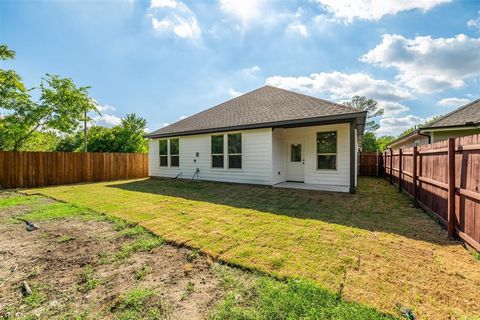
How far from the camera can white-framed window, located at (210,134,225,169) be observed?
10.1 meters

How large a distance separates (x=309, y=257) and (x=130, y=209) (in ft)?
15.0

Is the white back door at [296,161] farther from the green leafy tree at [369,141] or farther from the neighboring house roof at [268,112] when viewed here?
the green leafy tree at [369,141]

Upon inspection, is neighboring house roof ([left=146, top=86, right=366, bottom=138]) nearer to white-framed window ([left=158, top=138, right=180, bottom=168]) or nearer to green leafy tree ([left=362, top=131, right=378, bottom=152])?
white-framed window ([left=158, top=138, right=180, bottom=168])

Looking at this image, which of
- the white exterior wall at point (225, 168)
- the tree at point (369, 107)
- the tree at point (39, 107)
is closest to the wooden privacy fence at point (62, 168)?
the white exterior wall at point (225, 168)

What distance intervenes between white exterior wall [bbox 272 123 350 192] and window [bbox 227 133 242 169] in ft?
5.17

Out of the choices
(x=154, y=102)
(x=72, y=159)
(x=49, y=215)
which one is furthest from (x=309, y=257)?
(x=154, y=102)

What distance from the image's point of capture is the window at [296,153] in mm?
9570

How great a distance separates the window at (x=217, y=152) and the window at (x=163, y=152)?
375 cm

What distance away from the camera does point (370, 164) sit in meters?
15.1

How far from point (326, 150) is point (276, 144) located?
2002 millimetres

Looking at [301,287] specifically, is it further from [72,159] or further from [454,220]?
[72,159]

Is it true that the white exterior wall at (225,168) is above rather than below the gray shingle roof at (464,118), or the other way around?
below

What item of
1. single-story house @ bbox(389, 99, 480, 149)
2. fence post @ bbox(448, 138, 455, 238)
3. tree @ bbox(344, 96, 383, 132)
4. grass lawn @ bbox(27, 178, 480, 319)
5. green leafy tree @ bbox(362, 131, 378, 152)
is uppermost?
tree @ bbox(344, 96, 383, 132)

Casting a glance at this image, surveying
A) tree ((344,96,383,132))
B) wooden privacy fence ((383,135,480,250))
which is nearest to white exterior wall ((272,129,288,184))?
wooden privacy fence ((383,135,480,250))
